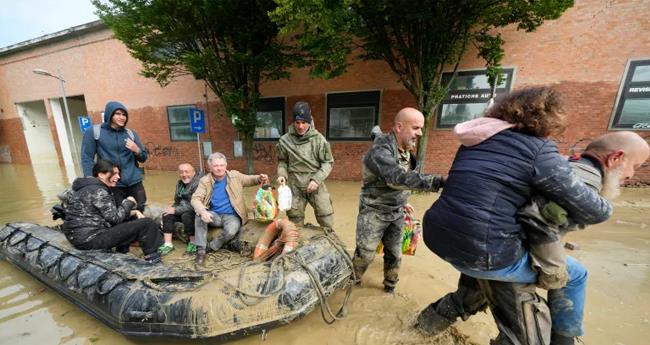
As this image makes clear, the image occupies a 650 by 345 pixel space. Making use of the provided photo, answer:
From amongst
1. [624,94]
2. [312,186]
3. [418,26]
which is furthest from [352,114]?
[624,94]

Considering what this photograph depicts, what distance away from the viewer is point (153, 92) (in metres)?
11.2

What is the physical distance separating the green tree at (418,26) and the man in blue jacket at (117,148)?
3150 millimetres

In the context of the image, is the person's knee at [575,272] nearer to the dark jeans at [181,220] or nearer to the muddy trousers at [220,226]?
the muddy trousers at [220,226]

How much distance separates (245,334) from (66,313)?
2059mm

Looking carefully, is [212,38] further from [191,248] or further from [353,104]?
[191,248]

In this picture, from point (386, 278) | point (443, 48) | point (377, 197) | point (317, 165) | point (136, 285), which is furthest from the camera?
point (443, 48)

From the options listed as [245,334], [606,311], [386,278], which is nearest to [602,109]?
[606,311]

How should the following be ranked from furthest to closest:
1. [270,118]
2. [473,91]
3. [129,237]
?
[270,118], [473,91], [129,237]

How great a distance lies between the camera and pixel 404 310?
95.7 inches

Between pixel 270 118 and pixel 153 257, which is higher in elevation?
pixel 270 118

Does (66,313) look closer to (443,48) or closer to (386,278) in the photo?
(386,278)

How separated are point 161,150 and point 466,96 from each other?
12.2 m

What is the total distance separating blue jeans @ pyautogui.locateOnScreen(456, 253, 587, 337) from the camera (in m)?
1.42

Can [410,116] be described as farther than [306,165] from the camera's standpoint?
No
